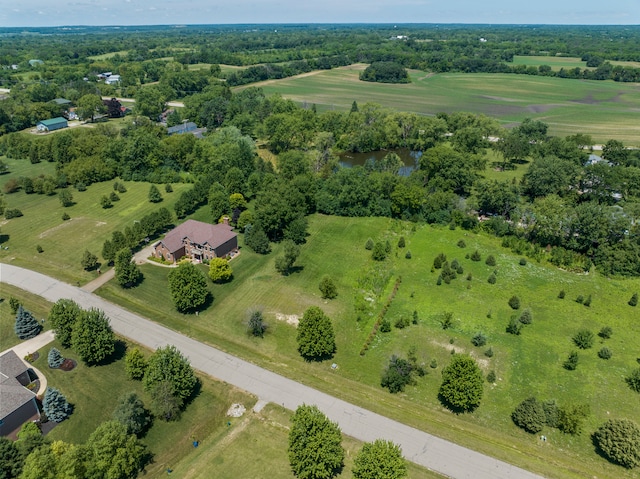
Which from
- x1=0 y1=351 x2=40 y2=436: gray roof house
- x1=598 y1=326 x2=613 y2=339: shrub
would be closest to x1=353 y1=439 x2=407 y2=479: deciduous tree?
x1=0 y1=351 x2=40 y2=436: gray roof house

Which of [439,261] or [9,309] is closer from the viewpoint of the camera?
[9,309]

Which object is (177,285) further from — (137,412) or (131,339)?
(137,412)

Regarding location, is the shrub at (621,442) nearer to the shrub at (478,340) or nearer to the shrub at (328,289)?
the shrub at (478,340)

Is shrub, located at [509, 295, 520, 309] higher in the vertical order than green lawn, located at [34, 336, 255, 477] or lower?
higher

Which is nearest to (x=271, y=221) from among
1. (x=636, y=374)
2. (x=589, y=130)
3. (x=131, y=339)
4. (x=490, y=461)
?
A: (x=131, y=339)

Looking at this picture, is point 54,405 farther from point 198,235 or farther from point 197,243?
point 198,235

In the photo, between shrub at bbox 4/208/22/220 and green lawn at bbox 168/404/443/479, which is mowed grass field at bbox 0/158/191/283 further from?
green lawn at bbox 168/404/443/479

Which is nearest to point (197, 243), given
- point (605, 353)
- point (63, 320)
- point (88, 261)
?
point (88, 261)

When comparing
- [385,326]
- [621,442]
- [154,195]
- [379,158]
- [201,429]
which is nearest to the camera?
[621,442]
